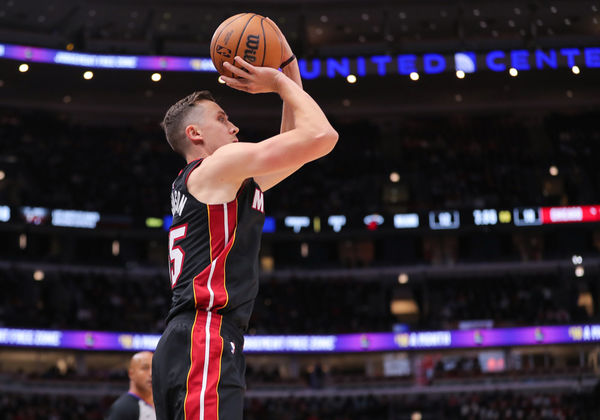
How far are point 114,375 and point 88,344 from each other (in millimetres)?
1370

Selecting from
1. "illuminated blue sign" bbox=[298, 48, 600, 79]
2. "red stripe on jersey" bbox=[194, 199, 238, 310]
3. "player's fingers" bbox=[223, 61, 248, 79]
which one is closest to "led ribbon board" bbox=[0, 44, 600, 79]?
"illuminated blue sign" bbox=[298, 48, 600, 79]

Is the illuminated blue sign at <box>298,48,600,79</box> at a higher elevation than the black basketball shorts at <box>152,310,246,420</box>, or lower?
higher

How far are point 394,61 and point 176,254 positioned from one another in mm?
25742

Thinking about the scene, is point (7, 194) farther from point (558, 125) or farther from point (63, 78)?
point (558, 125)

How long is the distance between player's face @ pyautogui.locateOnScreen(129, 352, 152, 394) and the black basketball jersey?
2994mm

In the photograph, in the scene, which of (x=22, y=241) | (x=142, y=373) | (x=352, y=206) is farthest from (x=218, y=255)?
(x=22, y=241)

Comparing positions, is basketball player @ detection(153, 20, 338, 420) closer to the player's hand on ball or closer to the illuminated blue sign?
the player's hand on ball

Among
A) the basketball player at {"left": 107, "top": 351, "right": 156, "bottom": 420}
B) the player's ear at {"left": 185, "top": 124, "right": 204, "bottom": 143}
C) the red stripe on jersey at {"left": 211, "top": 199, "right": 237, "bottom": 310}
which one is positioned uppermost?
the player's ear at {"left": 185, "top": 124, "right": 204, "bottom": 143}

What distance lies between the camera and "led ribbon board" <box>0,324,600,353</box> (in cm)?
2855

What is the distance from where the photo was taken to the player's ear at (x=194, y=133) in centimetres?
359

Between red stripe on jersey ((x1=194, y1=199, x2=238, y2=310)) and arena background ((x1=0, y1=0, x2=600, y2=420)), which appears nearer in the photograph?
red stripe on jersey ((x1=194, y1=199, x2=238, y2=310))

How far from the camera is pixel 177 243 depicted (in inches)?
137

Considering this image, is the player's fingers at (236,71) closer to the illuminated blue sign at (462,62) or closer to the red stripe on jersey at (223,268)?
the red stripe on jersey at (223,268)

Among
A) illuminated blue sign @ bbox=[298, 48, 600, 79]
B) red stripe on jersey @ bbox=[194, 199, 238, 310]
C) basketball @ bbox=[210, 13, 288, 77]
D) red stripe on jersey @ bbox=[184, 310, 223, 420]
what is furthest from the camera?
illuminated blue sign @ bbox=[298, 48, 600, 79]
